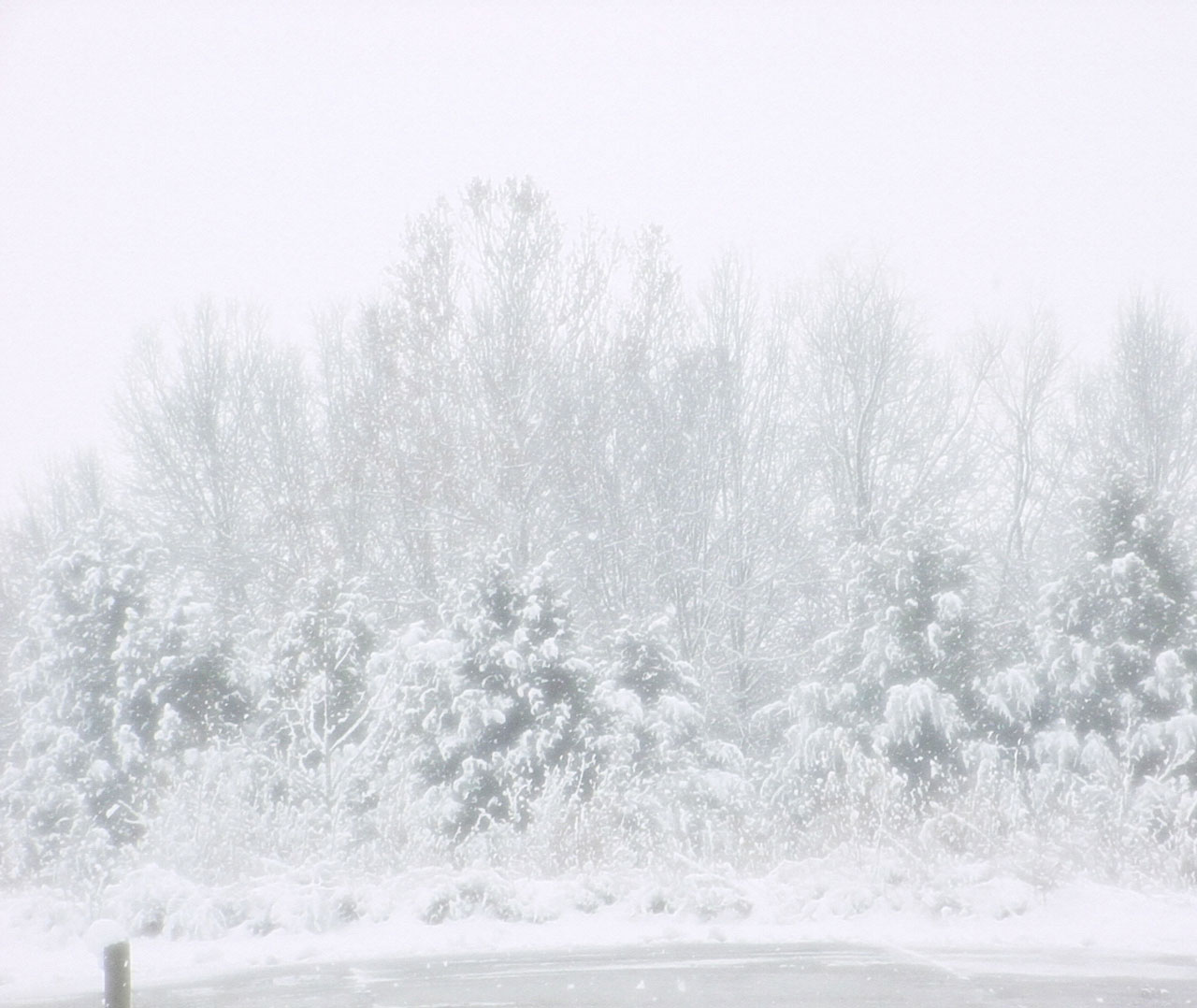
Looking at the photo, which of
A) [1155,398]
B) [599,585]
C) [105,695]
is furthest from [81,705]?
[1155,398]

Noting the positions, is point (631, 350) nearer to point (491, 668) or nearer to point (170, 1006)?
point (491, 668)

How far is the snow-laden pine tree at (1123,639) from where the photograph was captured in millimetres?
14570

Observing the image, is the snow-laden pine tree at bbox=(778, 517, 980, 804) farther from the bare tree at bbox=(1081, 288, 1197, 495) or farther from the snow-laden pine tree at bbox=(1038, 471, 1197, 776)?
the bare tree at bbox=(1081, 288, 1197, 495)

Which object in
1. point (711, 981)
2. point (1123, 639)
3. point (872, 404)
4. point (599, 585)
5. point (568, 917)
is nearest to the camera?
point (711, 981)

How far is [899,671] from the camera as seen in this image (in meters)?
15.8

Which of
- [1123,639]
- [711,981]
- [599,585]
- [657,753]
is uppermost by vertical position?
[599,585]

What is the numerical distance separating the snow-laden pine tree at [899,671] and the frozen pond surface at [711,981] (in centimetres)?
534

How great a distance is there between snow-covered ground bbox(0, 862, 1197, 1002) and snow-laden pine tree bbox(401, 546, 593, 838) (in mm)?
2331

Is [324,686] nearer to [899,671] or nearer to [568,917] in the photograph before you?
[568,917]

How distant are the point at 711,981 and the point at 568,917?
10.6 feet

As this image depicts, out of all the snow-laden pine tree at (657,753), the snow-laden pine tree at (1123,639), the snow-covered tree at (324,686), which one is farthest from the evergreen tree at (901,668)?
the snow-covered tree at (324,686)

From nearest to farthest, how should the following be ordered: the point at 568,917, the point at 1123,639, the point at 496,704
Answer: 1. the point at 568,917
2. the point at 496,704
3. the point at 1123,639

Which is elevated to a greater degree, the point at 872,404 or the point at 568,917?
the point at 872,404

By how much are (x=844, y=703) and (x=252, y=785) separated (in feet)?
27.8
